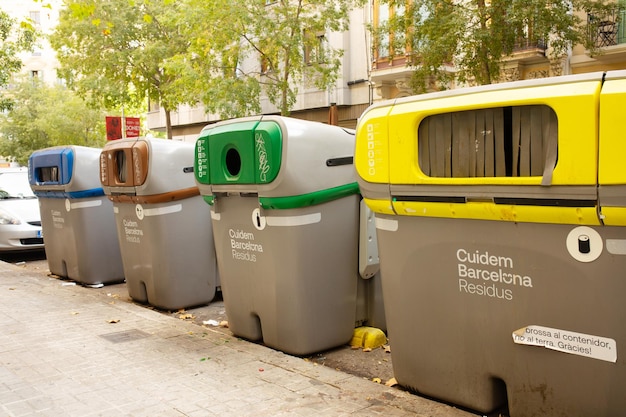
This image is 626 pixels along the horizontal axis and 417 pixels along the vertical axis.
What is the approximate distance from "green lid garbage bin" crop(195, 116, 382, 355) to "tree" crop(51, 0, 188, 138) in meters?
17.4

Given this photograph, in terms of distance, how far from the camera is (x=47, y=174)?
8.19 m

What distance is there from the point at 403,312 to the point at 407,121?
1065mm

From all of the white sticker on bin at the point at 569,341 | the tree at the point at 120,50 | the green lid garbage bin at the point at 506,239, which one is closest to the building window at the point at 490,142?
the green lid garbage bin at the point at 506,239

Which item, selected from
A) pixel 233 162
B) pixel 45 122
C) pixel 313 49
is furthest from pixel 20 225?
pixel 45 122

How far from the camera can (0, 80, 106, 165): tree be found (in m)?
38.7

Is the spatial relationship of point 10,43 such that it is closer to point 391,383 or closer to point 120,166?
point 120,166

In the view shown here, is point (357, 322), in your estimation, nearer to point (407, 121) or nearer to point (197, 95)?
point (407, 121)

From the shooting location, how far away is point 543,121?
117 inches

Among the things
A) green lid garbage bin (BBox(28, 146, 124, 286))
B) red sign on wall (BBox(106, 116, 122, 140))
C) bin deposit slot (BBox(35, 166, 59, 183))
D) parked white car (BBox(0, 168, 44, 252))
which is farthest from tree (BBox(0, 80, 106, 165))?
green lid garbage bin (BBox(28, 146, 124, 286))

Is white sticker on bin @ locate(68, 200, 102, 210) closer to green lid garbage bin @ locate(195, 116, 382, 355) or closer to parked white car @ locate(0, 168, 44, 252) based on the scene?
green lid garbage bin @ locate(195, 116, 382, 355)

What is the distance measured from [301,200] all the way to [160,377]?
1.47 m

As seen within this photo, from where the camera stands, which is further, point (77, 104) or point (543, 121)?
point (77, 104)

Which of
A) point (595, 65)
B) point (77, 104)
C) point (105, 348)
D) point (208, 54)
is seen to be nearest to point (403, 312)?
point (105, 348)

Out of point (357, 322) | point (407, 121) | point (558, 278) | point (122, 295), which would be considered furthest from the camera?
point (122, 295)
